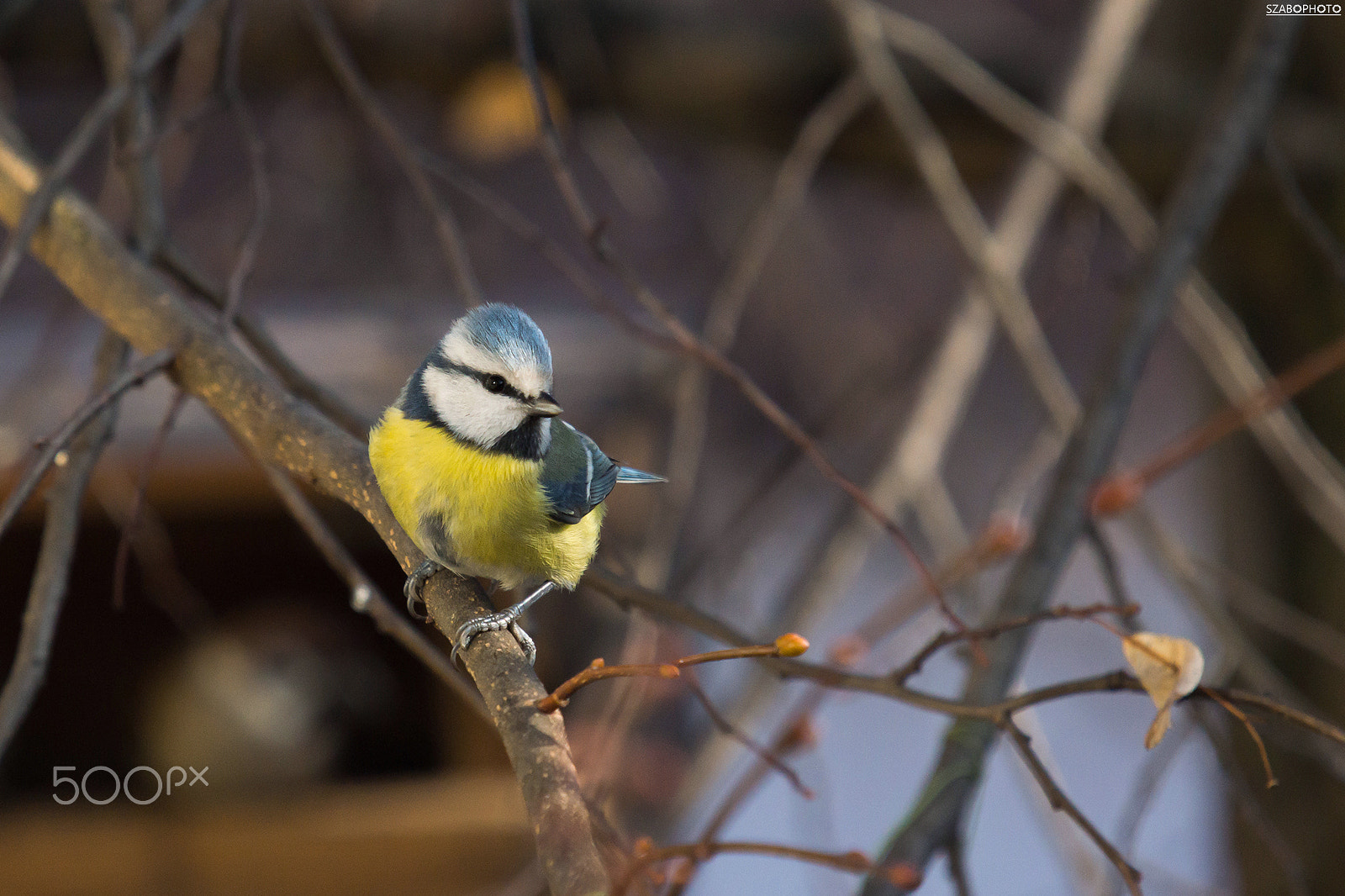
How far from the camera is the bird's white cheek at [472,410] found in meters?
0.69

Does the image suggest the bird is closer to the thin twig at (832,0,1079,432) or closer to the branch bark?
the branch bark

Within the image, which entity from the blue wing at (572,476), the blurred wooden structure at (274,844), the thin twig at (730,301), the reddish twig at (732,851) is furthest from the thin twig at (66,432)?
the blurred wooden structure at (274,844)

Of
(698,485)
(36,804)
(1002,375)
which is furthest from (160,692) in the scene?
(1002,375)

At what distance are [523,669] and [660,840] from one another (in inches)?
20.1

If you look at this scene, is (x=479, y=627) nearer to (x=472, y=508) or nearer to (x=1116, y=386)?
(x=472, y=508)

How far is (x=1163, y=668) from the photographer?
412mm

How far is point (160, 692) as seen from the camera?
125cm

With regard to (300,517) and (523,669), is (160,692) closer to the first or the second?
(300,517)

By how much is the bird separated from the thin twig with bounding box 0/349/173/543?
0.42 feet

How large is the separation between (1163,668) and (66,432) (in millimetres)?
497

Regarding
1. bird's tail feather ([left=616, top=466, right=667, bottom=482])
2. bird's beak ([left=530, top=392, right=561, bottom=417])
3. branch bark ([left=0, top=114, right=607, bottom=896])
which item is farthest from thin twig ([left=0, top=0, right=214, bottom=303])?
bird's tail feather ([left=616, top=466, right=667, bottom=482])

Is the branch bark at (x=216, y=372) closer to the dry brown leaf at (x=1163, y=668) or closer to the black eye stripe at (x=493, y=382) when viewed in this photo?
the black eye stripe at (x=493, y=382)

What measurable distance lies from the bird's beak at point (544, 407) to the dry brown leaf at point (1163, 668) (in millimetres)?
364

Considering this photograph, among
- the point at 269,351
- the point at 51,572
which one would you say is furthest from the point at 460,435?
the point at 51,572
